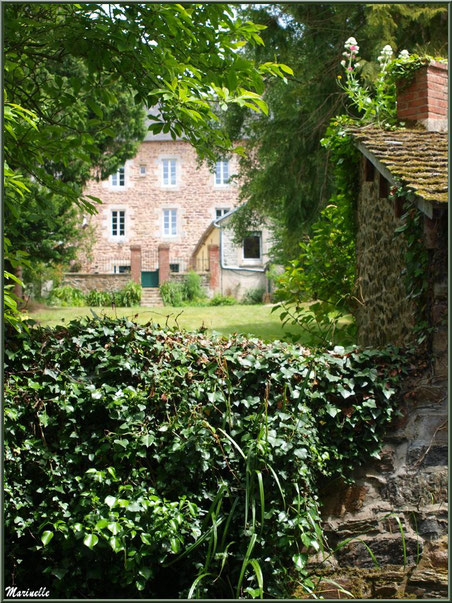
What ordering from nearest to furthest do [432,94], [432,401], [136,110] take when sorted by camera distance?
[432,401] < [432,94] < [136,110]

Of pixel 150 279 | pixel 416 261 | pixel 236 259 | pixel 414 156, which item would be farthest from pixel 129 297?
pixel 416 261

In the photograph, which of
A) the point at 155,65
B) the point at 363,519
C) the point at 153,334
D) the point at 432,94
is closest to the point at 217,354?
the point at 153,334

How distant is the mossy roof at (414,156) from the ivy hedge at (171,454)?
1462mm

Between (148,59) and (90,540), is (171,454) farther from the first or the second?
(148,59)

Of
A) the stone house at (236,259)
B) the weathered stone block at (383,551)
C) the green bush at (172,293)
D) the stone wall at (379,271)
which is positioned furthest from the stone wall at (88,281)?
the weathered stone block at (383,551)

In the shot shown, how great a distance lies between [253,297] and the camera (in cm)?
2834

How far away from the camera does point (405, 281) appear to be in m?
5.60

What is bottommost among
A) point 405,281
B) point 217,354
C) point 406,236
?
point 217,354

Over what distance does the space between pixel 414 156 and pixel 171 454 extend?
3595 millimetres

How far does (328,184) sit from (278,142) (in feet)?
5.21

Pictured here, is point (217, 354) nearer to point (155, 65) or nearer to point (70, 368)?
point (70, 368)

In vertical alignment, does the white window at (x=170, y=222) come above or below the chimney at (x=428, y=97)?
above

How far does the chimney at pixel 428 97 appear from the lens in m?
6.80

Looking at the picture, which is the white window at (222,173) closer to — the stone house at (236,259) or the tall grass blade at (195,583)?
the stone house at (236,259)
